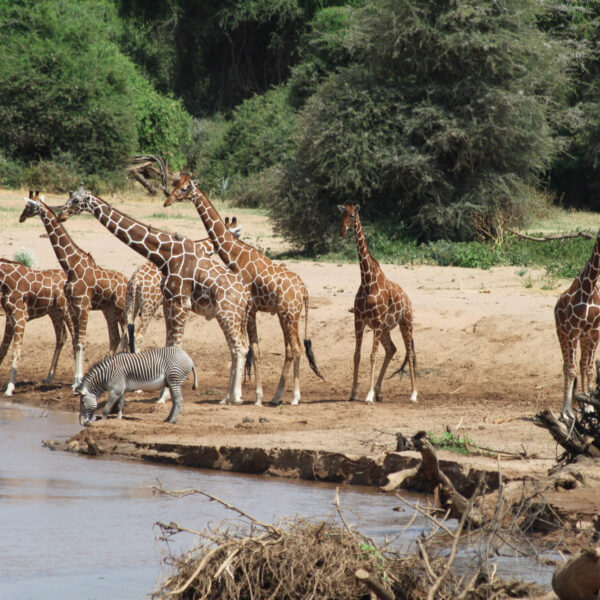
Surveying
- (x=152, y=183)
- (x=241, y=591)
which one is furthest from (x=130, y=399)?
(x=152, y=183)

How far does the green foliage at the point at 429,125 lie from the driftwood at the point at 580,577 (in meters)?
16.3

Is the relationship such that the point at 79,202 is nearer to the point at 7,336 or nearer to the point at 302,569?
the point at 7,336

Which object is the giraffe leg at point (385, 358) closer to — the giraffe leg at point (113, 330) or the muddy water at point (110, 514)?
the muddy water at point (110, 514)

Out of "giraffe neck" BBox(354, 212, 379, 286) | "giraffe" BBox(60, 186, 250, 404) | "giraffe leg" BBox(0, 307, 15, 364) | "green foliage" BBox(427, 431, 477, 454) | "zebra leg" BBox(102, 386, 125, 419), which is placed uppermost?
"giraffe neck" BBox(354, 212, 379, 286)

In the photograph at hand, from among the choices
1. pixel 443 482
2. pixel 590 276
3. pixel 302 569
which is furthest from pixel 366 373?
pixel 302 569

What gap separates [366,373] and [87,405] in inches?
178

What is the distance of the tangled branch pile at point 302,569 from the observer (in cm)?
531

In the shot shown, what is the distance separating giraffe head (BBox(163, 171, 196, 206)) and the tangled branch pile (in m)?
7.95

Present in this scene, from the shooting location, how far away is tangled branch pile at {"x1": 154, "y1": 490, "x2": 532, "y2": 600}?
5312mm

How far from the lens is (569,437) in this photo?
7.84m

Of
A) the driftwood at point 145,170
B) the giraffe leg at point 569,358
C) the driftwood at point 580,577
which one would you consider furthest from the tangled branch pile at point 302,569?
the driftwood at point 145,170

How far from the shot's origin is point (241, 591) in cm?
543

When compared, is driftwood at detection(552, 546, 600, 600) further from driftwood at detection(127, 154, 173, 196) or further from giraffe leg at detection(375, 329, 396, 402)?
Result: driftwood at detection(127, 154, 173, 196)

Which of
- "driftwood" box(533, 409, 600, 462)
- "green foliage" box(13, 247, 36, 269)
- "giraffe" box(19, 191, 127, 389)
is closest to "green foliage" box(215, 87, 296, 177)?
"green foliage" box(13, 247, 36, 269)
